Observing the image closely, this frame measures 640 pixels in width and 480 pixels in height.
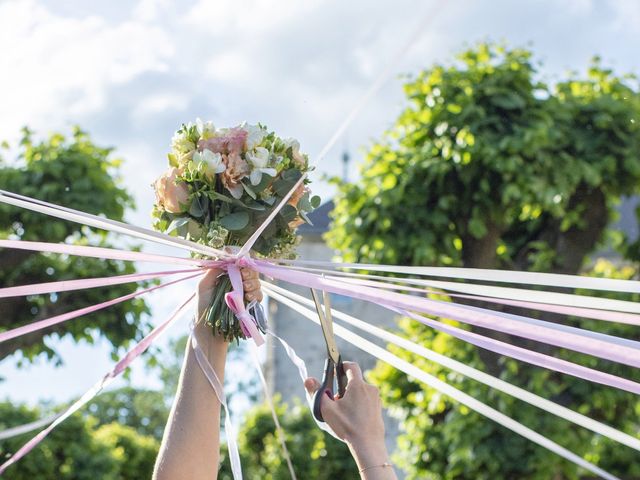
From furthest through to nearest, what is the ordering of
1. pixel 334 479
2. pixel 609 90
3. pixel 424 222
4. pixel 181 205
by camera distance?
pixel 334 479 < pixel 609 90 < pixel 424 222 < pixel 181 205

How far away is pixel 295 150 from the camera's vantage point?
116 inches

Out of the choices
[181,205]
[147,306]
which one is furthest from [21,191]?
[181,205]

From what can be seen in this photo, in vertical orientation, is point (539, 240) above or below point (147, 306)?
above

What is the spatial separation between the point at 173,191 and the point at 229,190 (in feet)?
0.55

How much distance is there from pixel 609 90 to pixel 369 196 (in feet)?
7.44

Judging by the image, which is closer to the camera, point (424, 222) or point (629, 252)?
point (424, 222)

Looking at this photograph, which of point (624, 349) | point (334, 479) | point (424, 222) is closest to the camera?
point (624, 349)

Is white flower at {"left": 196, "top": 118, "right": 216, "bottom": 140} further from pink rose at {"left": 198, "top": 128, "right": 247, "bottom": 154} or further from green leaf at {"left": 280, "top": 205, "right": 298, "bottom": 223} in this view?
green leaf at {"left": 280, "top": 205, "right": 298, "bottom": 223}

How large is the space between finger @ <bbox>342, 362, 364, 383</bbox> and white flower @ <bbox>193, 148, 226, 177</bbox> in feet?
2.57

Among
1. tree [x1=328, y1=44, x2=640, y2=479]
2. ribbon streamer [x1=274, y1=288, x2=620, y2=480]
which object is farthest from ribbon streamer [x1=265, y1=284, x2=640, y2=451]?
tree [x1=328, y1=44, x2=640, y2=479]

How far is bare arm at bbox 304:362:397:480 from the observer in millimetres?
2039

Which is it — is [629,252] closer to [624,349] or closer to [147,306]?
[147,306]

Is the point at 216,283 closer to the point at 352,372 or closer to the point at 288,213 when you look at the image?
the point at 288,213

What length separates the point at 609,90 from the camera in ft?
26.3
